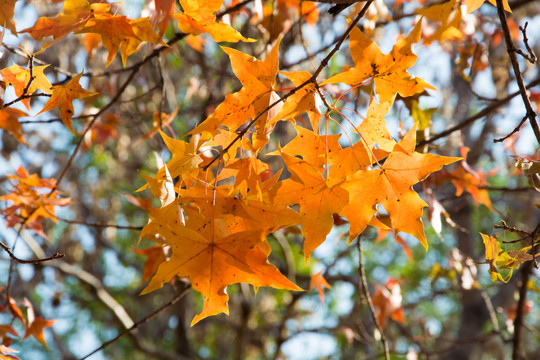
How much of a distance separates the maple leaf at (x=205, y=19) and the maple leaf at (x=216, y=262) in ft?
1.22

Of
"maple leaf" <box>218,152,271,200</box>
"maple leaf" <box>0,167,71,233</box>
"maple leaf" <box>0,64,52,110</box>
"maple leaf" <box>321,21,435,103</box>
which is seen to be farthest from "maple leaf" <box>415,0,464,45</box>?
"maple leaf" <box>0,167,71,233</box>

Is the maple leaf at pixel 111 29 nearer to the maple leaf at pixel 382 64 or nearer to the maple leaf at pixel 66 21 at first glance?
the maple leaf at pixel 66 21

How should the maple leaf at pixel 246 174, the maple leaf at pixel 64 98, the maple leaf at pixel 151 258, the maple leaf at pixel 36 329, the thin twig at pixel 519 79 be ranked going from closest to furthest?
1. the thin twig at pixel 519 79
2. the maple leaf at pixel 246 174
3. the maple leaf at pixel 64 98
4. the maple leaf at pixel 151 258
5. the maple leaf at pixel 36 329

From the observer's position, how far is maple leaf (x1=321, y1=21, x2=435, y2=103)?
809mm

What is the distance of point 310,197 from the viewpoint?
87 centimetres

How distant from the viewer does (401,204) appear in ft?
2.93

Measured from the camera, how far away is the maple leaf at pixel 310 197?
2.84 ft

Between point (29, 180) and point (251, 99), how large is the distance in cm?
102

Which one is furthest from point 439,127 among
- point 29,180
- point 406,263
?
point 29,180

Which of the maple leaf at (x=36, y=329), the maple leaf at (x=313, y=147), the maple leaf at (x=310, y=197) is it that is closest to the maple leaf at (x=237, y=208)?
the maple leaf at (x=310, y=197)

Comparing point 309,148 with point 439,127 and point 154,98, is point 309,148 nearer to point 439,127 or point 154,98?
point 154,98

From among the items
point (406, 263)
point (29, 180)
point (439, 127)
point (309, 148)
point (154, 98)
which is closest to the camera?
point (309, 148)

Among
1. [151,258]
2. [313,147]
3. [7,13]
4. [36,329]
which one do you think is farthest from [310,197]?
[36,329]

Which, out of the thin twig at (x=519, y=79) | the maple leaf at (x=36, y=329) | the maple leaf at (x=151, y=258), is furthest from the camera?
the maple leaf at (x=36, y=329)
